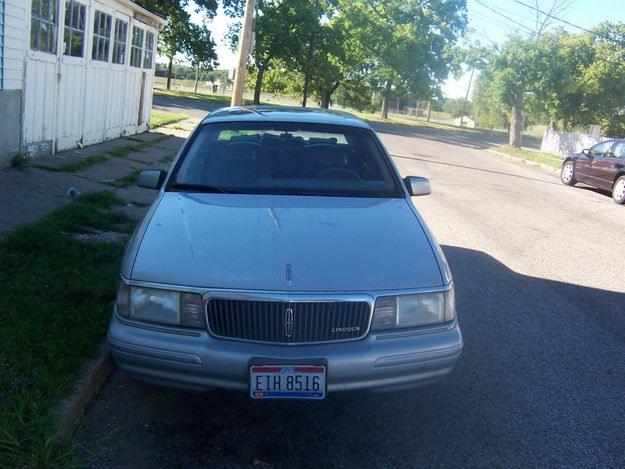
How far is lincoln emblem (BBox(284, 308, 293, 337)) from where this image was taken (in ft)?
9.67

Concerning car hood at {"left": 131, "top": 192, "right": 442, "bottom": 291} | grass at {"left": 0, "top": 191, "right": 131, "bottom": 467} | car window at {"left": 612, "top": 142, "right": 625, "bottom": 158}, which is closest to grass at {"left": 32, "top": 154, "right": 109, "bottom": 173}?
grass at {"left": 0, "top": 191, "right": 131, "bottom": 467}

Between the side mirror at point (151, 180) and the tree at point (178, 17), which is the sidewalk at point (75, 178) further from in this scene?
the tree at point (178, 17)

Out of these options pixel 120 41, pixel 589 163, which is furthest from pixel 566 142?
pixel 120 41

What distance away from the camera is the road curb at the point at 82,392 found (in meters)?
3.03

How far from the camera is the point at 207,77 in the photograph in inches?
3428

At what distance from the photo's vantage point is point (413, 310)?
315cm

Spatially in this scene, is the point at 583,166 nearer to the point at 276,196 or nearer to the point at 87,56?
the point at 87,56

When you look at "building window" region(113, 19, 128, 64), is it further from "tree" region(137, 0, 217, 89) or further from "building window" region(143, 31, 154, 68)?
"tree" region(137, 0, 217, 89)

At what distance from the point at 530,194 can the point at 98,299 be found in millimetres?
11726

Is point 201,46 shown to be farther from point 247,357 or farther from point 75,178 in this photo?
point 247,357

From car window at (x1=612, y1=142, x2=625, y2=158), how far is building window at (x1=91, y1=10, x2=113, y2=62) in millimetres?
12138

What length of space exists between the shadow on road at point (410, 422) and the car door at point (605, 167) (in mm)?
11771

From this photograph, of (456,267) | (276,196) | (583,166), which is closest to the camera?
(276,196)

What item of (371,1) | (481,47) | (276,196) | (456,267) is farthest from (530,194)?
(371,1)
